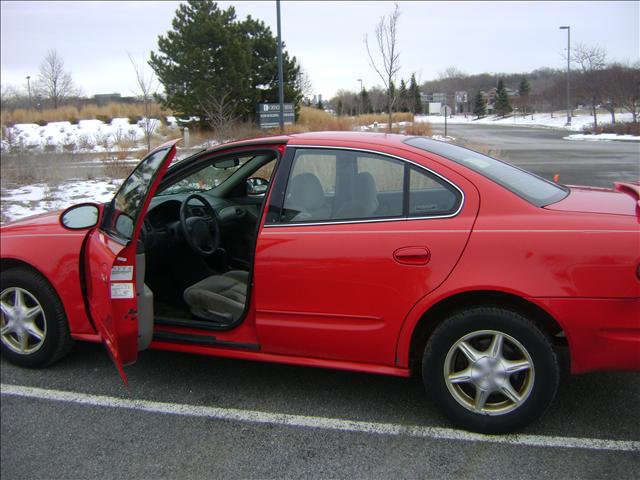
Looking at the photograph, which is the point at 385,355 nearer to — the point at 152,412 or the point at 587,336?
the point at 587,336

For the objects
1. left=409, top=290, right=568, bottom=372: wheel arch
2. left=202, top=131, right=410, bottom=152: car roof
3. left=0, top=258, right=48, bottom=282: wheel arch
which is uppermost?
left=202, top=131, right=410, bottom=152: car roof

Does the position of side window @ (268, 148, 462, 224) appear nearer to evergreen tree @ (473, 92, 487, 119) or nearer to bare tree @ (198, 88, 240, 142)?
bare tree @ (198, 88, 240, 142)

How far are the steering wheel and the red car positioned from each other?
0.97 ft

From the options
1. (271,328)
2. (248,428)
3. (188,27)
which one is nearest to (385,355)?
(271,328)

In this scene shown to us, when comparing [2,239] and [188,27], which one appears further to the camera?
[188,27]

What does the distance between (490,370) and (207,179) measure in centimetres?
269

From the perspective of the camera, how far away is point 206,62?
2283 cm

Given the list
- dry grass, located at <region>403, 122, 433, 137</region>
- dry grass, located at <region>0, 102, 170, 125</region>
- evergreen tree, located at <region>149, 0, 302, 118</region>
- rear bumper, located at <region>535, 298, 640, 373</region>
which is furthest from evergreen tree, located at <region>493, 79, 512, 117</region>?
rear bumper, located at <region>535, 298, 640, 373</region>

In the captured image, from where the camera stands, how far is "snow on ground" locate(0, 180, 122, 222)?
31.9 ft

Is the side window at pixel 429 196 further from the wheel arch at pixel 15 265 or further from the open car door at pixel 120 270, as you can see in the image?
the wheel arch at pixel 15 265

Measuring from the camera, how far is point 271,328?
10.0ft

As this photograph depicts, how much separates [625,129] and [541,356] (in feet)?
103

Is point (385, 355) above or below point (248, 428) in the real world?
above

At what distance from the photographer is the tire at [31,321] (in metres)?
3.42
